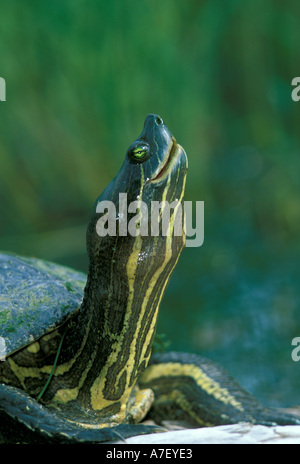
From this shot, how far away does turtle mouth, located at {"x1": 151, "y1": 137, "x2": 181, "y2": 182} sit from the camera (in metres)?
1.76

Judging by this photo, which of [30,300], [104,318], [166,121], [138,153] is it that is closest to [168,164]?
[138,153]

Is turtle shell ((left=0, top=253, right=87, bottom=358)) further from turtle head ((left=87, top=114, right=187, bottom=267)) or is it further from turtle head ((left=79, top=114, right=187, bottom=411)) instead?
turtle head ((left=87, top=114, right=187, bottom=267))

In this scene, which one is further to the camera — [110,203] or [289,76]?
[289,76]

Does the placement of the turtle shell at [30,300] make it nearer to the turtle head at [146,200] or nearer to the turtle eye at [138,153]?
the turtle head at [146,200]

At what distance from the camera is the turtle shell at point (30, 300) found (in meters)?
1.87

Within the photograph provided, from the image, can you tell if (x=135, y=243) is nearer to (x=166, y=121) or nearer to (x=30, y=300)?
(x=30, y=300)

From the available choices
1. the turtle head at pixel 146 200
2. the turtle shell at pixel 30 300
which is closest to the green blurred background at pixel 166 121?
the turtle shell at pixel 30 300

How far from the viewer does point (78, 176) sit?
5453 mm

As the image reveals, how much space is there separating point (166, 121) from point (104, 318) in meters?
3.87

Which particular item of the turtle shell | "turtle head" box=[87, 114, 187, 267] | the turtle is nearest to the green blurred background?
the turtle shell

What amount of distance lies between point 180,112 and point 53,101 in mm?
1167

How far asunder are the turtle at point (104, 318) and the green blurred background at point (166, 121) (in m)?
2.41
